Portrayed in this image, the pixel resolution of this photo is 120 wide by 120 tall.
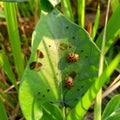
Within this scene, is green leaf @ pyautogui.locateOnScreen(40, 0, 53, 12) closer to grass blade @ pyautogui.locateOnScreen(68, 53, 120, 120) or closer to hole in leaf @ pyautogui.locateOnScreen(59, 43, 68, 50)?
hole in leaf @ pyautogui.locateOnScreen(59, 43, 68, 50)

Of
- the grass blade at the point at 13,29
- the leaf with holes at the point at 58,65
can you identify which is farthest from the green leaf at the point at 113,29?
the grass blade at the point at 13,29

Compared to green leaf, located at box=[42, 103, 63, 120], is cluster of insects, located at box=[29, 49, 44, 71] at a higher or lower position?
higher

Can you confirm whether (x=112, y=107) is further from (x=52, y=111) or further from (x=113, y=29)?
(x=113, y=29)

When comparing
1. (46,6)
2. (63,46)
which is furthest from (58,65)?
(46,6)

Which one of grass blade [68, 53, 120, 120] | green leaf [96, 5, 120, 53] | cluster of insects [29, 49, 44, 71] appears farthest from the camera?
green leaf [96, 5, 120, 53]

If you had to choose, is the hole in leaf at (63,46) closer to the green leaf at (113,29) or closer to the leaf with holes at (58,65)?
the leaf with holes at (58,65)

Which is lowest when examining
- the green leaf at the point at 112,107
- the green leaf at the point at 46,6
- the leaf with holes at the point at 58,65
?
the green leaf at the point at 112,107

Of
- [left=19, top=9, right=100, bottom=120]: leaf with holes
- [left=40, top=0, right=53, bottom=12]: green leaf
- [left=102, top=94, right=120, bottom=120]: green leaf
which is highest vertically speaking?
[left=40, top=0, right=53, bottom=12]: green leaf

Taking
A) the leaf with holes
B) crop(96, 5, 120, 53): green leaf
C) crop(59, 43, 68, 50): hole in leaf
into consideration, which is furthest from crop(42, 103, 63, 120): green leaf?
crop(96, 5, 120, 53): green leaf

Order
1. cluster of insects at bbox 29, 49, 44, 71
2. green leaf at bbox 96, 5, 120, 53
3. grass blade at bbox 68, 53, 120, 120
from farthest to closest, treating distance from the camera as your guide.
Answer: green leaf at bbox 96, 5, 120, 53 < cluster of insects at bbox 29, 49, 44, 71 < grass blade at bbox 68, 53, 120, 120
